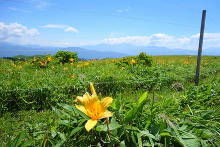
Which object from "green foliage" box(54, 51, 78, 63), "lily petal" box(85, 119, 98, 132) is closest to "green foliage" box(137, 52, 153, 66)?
"green foliage" box(54, 51, 78, 63)

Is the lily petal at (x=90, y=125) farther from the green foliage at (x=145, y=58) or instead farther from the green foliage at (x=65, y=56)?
the green foliage at (x=65, y=56)

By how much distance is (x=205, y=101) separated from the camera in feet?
11.2

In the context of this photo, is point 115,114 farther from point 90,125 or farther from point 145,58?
point 145,58

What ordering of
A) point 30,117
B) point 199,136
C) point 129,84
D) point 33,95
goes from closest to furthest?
1. point 199,136
2. point 30,117
3. point 33,95
4. point 129,84

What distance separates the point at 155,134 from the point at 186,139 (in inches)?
10.3

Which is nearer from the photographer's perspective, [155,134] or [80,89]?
[155,134]

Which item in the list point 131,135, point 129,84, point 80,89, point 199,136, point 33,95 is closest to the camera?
point 131,135

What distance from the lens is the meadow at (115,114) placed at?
1631 mm

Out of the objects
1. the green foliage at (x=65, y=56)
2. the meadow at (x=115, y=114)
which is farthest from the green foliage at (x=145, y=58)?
the green foliage at (x=65, y=56)

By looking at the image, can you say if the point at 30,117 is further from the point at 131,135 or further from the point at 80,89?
the point at 131,135

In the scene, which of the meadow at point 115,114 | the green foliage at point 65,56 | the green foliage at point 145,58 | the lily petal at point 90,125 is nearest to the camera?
Result: the lily petal at point 90,125

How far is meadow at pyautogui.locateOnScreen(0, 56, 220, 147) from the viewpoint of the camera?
1631 millimetres

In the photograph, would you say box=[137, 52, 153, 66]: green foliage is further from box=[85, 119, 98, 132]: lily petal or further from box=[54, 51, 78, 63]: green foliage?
box=[85, 119, 98, 132]: lily petal

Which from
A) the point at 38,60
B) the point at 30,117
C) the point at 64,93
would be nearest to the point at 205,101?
the point at 64,93
